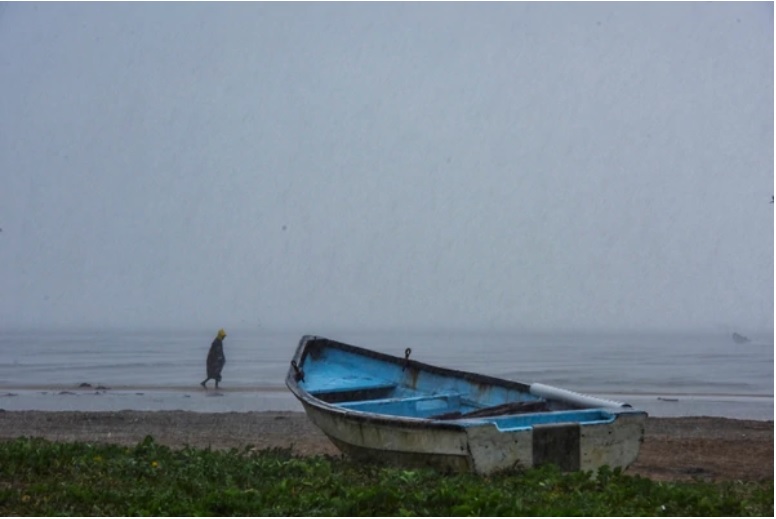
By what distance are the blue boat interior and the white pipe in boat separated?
81 millimetres

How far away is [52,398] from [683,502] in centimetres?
1905

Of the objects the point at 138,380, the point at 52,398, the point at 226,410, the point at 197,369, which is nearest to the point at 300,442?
the point at 226,410

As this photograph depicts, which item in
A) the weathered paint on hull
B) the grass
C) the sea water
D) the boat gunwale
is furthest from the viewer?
the sea water

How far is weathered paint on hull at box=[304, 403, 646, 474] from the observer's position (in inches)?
332

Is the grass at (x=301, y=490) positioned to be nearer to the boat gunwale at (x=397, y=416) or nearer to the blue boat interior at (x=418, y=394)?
the boat gunwale at (x=397, y=416)

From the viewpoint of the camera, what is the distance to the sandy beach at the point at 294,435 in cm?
1152

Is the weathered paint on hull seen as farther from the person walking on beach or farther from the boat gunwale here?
the person walking on beach

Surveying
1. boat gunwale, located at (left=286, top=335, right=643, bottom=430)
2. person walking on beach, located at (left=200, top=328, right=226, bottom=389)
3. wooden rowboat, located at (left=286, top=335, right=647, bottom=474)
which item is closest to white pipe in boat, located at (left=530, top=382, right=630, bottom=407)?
wooden rowboat, located at (left=286, top=335, right=647, bottom=474)

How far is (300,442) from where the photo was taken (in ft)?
43.6

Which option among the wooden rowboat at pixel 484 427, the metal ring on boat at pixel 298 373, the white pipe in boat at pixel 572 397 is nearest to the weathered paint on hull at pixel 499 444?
the wooden rowboat at pixel 484 427

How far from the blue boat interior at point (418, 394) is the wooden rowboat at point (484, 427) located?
1 cm

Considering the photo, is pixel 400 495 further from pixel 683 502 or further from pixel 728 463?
pixel 728 463

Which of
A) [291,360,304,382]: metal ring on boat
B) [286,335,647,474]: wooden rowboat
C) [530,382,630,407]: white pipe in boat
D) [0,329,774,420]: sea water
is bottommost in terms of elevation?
[0,329,774,420]: sea water

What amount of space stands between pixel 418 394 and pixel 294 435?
8.67ft
